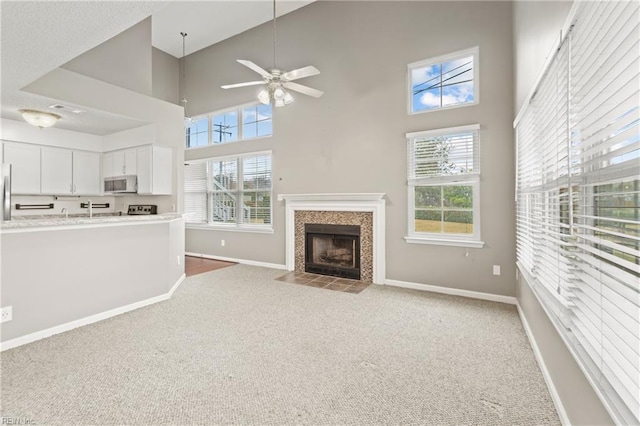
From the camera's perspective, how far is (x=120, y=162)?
215 inches

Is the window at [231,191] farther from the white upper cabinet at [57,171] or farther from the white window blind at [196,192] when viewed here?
the white upper cabinet at [57,171]

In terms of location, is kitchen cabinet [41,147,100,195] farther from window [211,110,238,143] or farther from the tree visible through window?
the tree visible through window

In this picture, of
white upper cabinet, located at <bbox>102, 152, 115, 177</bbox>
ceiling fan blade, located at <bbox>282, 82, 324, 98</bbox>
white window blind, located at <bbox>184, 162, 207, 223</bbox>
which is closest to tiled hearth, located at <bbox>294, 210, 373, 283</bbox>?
ceiling fan blade, located at <bbox>282, 82, 324, 98</bbox>

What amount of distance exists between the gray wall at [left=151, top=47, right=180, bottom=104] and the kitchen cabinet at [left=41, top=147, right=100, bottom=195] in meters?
2.14

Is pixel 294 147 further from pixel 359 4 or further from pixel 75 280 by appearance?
pixel 75 280

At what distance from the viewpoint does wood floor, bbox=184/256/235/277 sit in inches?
223

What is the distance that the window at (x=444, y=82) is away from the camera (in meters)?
4.14

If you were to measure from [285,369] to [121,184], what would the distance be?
4688 millimetres

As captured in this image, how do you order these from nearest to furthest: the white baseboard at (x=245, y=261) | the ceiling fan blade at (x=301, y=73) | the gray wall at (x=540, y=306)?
the gray wall at (x=540, y=306)
the ceiling fan blade at (x=301, y=73)
the white baseboard at (x=245, y=261)

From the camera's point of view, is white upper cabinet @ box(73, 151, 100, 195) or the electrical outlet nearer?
the electrical outlet

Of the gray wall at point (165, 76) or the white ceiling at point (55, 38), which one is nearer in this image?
the white ceiling at point (55, 38)

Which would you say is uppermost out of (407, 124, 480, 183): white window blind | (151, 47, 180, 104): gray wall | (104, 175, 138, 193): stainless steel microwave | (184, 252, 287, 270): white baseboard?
(151, 47, 180, 104): gray wall

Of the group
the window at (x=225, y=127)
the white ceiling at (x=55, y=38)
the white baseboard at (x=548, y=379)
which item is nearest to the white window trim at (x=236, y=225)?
the window at (x=225, y=127)

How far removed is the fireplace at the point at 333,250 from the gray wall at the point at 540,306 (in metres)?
2.31
